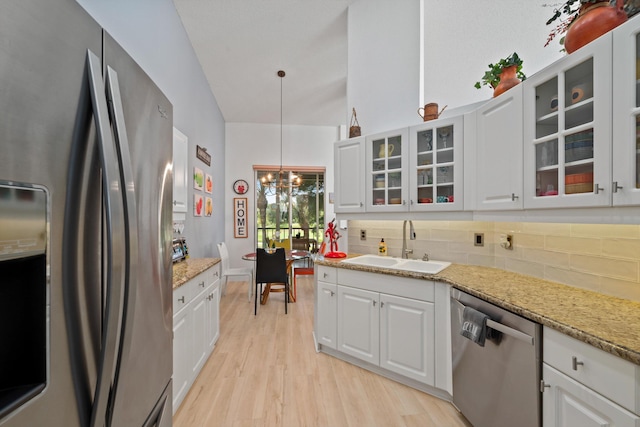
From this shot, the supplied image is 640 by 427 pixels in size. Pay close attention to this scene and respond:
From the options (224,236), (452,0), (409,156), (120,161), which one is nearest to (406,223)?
(409,156)

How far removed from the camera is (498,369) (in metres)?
1.36

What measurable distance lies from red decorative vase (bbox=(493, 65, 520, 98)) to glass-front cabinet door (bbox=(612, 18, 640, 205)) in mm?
640

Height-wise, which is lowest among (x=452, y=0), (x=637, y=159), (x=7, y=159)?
(x=7, y=159)

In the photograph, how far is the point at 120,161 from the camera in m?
0.61

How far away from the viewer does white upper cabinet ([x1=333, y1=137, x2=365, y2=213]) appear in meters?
2.63

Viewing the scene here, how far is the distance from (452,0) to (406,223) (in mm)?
2059

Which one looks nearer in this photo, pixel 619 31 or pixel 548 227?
pixel 619 31

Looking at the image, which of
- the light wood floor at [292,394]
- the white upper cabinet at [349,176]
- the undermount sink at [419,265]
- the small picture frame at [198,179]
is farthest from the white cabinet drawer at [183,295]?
the small picture frame at [198,179]

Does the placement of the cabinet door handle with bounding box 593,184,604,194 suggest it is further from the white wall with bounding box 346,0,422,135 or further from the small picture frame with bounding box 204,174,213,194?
the small picture frame with bounding box 204,174,213,194

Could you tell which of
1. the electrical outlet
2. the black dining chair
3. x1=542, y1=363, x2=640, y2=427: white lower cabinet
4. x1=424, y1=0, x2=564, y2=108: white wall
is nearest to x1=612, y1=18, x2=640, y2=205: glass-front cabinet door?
x1=542, y1=363, x2=640, y2=427: white lower cabinet

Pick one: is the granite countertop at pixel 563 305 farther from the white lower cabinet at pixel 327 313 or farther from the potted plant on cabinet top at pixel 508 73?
the potted plant on cabinet top at pixel 508 73

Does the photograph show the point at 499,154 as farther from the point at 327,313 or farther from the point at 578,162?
the point at 327,313

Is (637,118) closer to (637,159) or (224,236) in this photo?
(637,159)

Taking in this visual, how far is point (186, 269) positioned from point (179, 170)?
1029 millimetres
